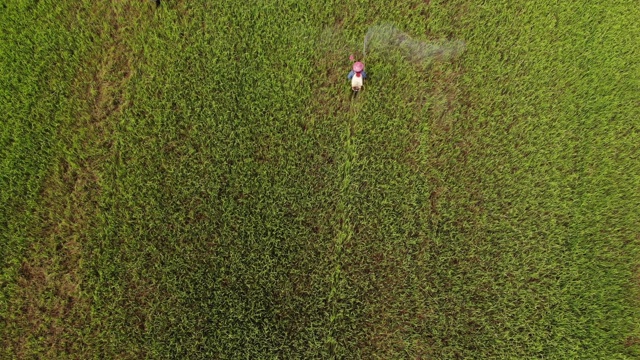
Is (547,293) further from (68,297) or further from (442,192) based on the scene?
(68,297)

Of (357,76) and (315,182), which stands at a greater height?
(357,76)

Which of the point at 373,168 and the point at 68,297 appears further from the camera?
the point at 373,168

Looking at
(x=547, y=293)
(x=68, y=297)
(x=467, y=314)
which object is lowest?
(x=68, y=297)

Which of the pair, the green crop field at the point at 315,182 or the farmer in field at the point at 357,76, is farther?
the farmer in field at the point at 357,76

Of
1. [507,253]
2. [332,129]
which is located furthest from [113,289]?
[507,253]
